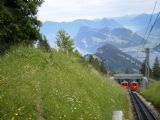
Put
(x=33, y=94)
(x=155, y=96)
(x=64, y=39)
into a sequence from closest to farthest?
(x=33, y=94) → (x=155, y=96) → (x=64, y=39)

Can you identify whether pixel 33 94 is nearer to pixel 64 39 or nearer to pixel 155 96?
pixel 155 96

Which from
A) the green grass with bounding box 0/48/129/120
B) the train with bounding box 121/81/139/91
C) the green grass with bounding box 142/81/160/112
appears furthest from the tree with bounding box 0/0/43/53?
the train with bounding box 121/81/139/91

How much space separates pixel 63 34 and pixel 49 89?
8184cm

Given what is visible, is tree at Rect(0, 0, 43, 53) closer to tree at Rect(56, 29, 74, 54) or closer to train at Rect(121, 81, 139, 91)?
A: tree at Rect(56, 29, 74, 54)

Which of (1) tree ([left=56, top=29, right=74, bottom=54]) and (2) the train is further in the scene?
(2) the train

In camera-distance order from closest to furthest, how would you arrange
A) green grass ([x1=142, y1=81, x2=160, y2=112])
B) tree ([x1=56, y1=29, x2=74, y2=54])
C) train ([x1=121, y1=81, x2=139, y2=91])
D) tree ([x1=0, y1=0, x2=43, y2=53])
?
tree ([x1=0, y1=0, x2=43, y2=53]) → green grass ([x1=142, y1=81, x2=160, y2=112]) → tree ([x1=56, y1=29, x2=74, y2=54]) → train ([x1=121, y1=81, x2=139, y2=91])

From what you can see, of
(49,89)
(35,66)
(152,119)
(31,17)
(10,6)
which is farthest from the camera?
(152,119)

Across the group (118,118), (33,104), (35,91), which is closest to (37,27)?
(118,118)

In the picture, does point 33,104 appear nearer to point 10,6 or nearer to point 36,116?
point 36,116

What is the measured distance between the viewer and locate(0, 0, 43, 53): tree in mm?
20430

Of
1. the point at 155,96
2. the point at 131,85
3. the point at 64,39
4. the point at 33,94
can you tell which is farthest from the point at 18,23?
the point at 131,85

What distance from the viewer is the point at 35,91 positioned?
15.3 m

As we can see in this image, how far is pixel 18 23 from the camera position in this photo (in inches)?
874

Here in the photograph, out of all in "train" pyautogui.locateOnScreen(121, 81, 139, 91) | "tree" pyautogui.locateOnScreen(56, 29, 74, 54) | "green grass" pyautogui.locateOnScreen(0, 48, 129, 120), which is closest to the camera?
"green grass" pyautogui.locateOnScreen(0, 48, 129, 120)
